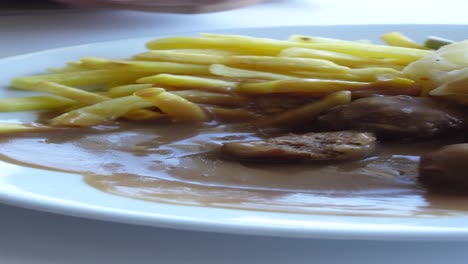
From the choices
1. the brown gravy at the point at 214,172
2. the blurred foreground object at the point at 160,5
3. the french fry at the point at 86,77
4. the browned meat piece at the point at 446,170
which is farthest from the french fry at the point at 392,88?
the blurred foreground object at the point at 160,5

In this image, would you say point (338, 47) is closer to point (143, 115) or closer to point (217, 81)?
point (217, 81)

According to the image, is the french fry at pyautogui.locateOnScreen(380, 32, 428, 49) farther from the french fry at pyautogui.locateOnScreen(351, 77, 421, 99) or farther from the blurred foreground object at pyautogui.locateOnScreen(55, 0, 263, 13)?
the blurred foreground object at pyautogui.locateOnScreen(55, 0, 263, 13)

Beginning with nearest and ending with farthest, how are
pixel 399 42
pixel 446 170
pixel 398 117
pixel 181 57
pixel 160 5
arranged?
pixel 446 170 → pixel 398 117 → pixel 181 57 → pixel 399 42 → pixel 160 5

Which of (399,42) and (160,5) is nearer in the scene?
(399,42)

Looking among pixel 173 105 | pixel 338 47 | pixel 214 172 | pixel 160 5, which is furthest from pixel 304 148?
pixel 160 5

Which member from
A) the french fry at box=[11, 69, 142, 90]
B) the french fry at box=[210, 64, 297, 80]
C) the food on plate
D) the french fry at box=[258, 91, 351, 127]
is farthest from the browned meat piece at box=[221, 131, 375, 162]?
the french fry at box=[11, 69, 142, 90]

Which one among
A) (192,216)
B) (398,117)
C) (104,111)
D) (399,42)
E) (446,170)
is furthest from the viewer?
(399,42)

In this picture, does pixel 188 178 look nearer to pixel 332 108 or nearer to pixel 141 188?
pixel 141 188
